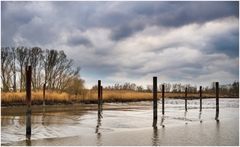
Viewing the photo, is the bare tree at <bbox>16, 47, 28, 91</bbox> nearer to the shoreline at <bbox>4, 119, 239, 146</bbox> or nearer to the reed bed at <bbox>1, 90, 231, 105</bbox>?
the reed bed at <bbox>1, 90, 231, 105</bbox>

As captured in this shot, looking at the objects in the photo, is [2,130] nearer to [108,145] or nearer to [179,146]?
[108,145]

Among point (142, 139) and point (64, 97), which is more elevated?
point (64, 97)

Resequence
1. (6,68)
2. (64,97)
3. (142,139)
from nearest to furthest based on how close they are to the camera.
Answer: (142,139) → (64,97) → (6,68)

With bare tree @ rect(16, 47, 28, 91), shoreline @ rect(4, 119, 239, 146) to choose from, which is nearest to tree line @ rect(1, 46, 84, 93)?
bare tree @ rect(16, 47, 28, 91)

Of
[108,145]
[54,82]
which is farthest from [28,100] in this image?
[54,82]

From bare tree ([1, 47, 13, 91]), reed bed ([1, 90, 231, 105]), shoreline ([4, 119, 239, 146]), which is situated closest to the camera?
shoreline ([4, 119, 239, 146])

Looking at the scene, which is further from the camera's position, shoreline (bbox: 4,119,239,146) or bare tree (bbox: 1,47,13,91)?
bare tree (bbox: 1,47,13,91)

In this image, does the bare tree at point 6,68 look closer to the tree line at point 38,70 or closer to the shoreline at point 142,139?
the tree line at point 38,70

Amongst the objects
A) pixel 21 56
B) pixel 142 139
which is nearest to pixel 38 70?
pixel 21 56

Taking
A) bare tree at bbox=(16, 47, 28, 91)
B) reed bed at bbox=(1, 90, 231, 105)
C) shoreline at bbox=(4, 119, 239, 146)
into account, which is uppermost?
bare tree at bbox=(16, 47, 28, 91)

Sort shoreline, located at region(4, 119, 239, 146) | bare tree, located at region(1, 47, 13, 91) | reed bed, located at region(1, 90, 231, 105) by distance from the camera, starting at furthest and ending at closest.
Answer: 1. bare tree, located at region(1, 47, 13, 91)
2. reed bed, located at region(1, 90, 231, 105)
3. shoreline, located at region(4, 119, 239, 146)

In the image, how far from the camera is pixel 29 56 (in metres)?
57.0

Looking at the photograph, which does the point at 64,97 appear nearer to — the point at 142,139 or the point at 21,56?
the point at 21,56

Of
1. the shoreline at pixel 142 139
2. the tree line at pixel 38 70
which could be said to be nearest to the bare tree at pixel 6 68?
the tree line at pixel 38 70
